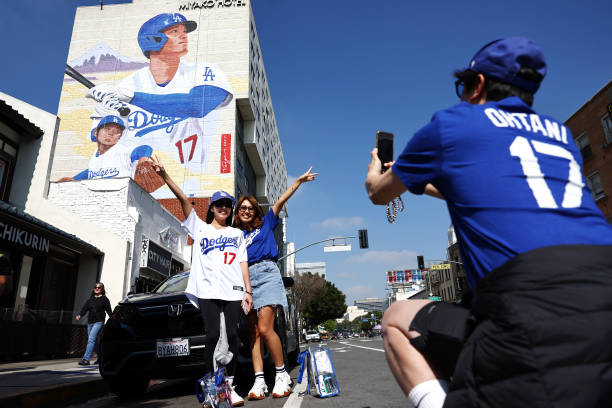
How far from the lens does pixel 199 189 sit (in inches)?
1335

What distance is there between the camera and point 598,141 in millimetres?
22516

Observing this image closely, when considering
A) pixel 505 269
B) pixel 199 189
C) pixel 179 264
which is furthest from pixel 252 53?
pixel 505 269

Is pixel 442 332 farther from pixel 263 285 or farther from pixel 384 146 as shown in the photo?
pixel 263 285

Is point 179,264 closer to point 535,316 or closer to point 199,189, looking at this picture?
point 199,189

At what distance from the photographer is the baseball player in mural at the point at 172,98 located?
116 feet

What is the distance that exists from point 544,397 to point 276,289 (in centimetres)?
349

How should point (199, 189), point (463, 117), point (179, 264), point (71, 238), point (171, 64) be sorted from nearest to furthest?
point (463, 117), point (71, 238), point (179, 264), point (199, 189), point (171, 64)

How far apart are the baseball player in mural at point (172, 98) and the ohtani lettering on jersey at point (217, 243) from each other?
31210 mm

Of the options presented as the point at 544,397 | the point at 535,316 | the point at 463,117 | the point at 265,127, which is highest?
the point at 265,127

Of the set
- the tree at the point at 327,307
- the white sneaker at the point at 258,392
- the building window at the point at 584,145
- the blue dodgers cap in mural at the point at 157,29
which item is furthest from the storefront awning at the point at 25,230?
the tree at the point at 327,307

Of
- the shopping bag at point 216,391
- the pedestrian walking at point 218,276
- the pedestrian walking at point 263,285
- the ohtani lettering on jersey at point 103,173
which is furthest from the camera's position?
the ohtani lettering on jersey at point 103,173

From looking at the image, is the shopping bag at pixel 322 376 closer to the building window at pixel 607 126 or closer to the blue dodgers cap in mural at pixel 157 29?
the building window at pixel 607 126

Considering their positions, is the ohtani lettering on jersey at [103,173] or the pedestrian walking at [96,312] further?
the ohtani lettering on jersey at [103,173]

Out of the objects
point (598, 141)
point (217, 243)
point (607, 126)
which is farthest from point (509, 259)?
point (598, 141)
